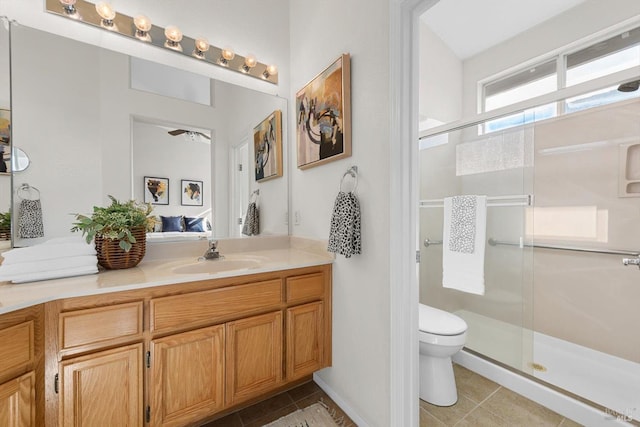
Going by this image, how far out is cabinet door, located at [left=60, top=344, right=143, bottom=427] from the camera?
0.98 metres

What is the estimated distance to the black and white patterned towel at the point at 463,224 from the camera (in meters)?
2.05

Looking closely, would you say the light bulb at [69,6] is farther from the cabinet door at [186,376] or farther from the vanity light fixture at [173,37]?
the cabinet door at [186,376]

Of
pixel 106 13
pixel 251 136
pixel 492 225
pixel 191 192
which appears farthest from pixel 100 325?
pixel 492 225

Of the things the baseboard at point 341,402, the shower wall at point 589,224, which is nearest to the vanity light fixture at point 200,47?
the baseboard at point 341,402

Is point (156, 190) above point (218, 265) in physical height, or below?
above

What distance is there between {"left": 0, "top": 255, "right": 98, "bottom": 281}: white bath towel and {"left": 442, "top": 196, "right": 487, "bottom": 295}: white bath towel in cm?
231

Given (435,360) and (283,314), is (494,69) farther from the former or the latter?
(283,314)

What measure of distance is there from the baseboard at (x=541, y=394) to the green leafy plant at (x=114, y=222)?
229 cm

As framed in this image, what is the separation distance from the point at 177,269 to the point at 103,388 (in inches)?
20.9

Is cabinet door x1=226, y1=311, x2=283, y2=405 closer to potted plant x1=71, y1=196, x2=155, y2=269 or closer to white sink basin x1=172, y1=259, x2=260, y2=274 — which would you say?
white sink basin x1=172, y1=259, x2=260, y2=274

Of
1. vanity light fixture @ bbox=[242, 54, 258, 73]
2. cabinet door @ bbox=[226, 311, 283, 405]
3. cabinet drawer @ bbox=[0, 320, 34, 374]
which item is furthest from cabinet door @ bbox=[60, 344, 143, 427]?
vanity light fixture @ bbox=[242, 54, 258, 73]

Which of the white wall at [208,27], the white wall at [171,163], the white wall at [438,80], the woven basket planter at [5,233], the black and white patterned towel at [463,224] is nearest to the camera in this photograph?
the woven basket planter at [5,233]

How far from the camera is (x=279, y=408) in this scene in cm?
155

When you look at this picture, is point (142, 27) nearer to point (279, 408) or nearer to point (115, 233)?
point (115, 233)
